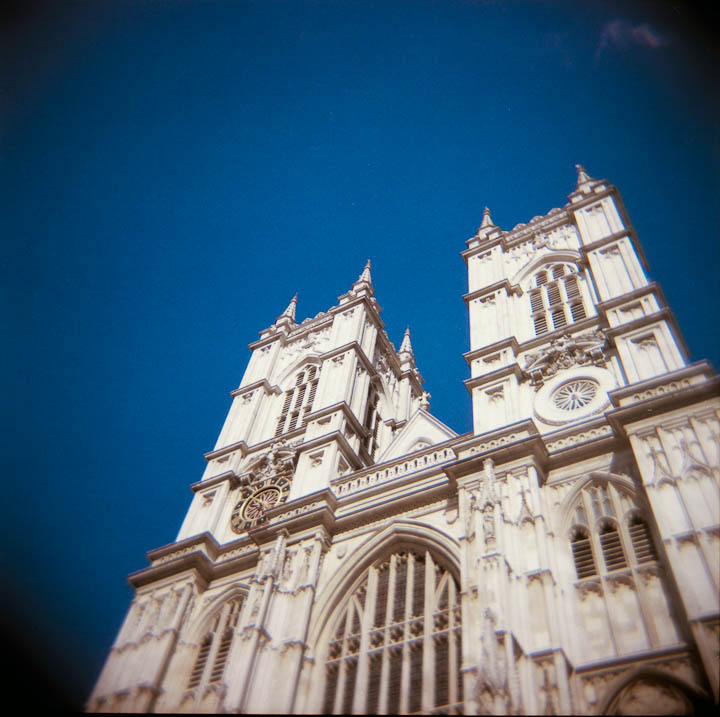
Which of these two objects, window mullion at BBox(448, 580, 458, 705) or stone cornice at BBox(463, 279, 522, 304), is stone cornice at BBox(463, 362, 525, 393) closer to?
stone cornice at BBox(463, 279, 522, 304)

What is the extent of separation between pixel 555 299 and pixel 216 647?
1650 cm

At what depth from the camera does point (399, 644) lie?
60.3 feet

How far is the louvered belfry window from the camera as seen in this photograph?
56.0 ft

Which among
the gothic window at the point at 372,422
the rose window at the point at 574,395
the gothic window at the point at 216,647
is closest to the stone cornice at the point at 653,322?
the rose window at the point at 574,395

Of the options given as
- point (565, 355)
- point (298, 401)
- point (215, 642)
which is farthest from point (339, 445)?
point (565, 355)

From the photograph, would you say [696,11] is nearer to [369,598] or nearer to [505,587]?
[505,587]

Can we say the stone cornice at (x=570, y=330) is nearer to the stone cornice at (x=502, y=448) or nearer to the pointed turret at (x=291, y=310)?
the stone cornice at (x=502, y=448)

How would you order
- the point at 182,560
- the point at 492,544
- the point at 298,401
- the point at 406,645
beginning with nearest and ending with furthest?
the point at 492,544 → the point at 406,645 → the point at 182,560 → the point at 298,401

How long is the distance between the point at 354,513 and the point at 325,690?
5275 mm

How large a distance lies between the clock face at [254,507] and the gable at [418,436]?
3.93 m

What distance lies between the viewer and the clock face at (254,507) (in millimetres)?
26188

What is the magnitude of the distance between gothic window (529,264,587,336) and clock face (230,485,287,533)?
422 inches

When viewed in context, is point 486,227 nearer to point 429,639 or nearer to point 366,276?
point 366,276

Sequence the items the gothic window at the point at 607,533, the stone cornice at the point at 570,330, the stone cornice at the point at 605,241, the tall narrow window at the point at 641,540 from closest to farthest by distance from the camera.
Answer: the tall narrow window at the point at 641,540
the gothic window at the point at 607,533
the stone cornice at the point at 570,330
the stone cornice at the point at 605,241
